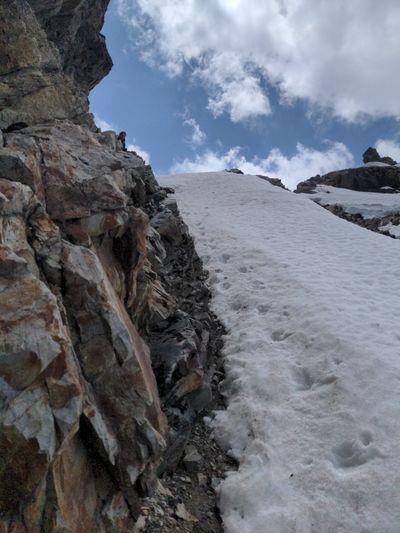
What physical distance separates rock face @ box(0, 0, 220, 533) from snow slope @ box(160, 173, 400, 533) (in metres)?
1.46

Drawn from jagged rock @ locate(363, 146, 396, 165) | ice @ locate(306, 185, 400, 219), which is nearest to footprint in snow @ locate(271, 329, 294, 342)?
ice @ locate(306, 185, 400, 219)

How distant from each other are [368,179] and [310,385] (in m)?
66.2

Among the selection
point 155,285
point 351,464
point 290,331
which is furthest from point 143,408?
point 290,331

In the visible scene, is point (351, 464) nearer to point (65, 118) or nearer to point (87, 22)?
point (65, 118)

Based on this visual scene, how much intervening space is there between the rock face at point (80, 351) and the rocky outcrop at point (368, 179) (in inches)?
2356

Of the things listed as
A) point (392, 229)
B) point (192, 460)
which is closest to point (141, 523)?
point (192, 460)

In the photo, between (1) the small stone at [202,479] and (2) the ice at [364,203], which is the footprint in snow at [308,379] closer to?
(1) the small stone at [202,479]

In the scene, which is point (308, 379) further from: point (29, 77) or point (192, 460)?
point (29, 77)

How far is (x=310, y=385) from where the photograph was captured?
11.2 m

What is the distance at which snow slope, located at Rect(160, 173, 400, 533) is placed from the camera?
7938mm

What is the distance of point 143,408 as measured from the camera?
23.6 feet

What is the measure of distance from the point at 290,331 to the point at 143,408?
7407 mm

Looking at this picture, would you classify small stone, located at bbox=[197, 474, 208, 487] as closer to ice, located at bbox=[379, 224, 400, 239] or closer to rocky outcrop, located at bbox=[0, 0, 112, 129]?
rocky outcrop, located at bbox=[0, 0, 112, 129]

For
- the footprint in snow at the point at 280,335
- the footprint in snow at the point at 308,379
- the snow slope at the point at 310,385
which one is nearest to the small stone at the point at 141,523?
the snow slope at the point at 310,385
